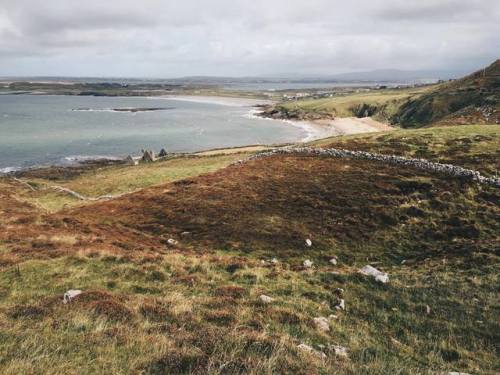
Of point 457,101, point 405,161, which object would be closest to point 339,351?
point 405,161

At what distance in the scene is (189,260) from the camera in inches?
825

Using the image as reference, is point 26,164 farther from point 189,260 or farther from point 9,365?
point 9,365

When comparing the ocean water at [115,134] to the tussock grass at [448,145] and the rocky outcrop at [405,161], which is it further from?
the tussock grass at [448,145]

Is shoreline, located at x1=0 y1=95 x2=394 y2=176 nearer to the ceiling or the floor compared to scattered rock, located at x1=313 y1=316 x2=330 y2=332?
nearer to the floor

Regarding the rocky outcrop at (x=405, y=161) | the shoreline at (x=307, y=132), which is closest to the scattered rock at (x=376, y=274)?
the rocky outcrop at (x=405, y=161)

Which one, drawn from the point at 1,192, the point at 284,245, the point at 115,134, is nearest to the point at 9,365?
the point at 284,245

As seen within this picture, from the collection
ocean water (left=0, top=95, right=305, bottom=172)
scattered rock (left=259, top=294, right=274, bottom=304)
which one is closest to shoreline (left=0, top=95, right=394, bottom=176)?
ocean water (left=0, top=95, right=305, bottom=172)

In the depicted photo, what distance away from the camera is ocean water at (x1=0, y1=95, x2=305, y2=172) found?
4065 inches

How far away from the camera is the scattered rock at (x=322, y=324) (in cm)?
1330

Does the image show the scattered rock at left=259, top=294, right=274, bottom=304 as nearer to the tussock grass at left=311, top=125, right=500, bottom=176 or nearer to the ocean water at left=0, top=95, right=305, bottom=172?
the tussock grass at left=311, top=125, right=500, bottom=176

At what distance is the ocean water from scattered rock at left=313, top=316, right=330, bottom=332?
289 ft

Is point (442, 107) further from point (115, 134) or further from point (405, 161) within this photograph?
point (115, 134)

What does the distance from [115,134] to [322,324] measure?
135 metres

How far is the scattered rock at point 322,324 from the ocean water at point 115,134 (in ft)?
289
